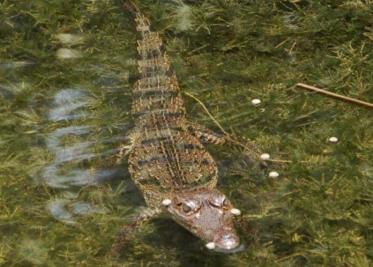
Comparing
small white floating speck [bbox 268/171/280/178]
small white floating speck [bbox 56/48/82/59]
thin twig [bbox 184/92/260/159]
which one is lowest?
thin twig [bbox 184/92/260/159]

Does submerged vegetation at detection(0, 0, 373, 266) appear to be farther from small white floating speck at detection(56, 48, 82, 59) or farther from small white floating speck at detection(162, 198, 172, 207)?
small white floating speck at detection(162, 198, 172, 207)

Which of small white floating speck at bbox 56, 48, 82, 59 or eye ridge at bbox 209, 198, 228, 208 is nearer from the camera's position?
eye ridge at bbox 209, 198, 228, 208

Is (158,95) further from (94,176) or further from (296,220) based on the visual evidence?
(296,220)

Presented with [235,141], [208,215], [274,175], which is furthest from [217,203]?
[235,141]

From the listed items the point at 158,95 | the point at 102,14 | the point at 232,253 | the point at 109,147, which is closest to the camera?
the point at 232,253

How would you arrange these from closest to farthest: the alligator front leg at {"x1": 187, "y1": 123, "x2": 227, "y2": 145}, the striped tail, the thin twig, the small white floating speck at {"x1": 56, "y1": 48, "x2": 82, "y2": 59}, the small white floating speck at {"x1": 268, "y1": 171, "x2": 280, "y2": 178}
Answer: the small white floating speck at {"x1": 268, "y1": 171, "x2": 280, "y2": 178} → the thin twig → the alligator front leg at {"x1": 187, "y1": 123, "x2": 227, "y2": 145} → the striped tail → the small white floating speck at {"x1": 56, "y1": 48, "x2": 82, "y2": 59}

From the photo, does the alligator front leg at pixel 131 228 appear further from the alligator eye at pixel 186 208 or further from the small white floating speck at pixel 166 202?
the alligator eye at pixel 186 208

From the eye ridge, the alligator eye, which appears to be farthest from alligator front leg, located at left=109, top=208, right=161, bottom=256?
the eye ridge

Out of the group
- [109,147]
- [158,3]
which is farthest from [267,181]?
[158,3]
